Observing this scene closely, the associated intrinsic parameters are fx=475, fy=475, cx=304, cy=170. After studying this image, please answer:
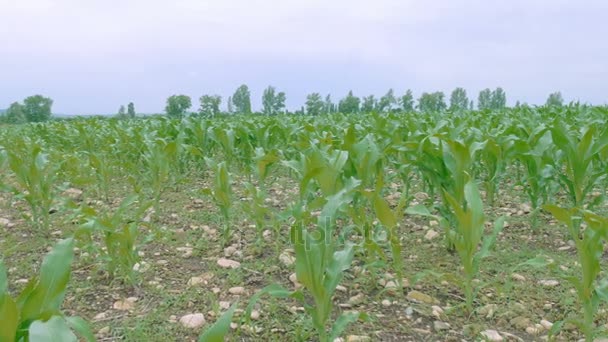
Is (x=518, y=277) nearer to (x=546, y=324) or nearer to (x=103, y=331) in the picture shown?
(x=546, y=324)

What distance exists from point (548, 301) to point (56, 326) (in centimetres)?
215

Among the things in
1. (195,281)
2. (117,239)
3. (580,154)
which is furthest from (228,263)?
(580,154)

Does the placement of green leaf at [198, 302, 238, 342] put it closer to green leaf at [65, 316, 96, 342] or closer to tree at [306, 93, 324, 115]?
green leaf at [65, 316, 96, 342]

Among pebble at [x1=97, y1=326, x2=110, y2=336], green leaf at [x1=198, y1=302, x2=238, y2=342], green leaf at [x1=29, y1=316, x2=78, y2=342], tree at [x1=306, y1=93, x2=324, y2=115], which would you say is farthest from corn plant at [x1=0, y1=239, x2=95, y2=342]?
tree at [x1=306, y1=93, x2=324, y2=115]

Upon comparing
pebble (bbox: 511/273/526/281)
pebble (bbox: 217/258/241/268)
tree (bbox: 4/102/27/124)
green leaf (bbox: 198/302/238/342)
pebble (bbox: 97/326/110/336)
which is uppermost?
green leaf (bbox: 198/302/238/342)

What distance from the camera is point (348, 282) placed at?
8.05ft

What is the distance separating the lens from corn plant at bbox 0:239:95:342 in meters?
1.00

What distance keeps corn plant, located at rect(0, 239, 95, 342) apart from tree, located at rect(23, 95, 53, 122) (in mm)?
39026

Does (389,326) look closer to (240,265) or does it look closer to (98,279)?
(240,265)

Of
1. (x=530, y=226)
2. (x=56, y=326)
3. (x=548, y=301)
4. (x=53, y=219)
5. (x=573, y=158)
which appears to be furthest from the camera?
(x=53, y=219)

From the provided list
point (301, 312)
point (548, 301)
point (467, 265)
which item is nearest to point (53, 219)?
point (301, 312)

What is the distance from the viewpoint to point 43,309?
1.29m

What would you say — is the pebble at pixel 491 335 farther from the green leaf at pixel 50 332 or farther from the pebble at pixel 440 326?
the green leaf at pixel 50 332

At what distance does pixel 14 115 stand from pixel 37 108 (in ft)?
20.7
